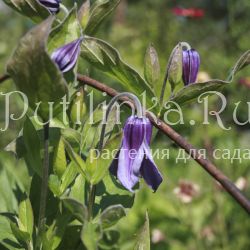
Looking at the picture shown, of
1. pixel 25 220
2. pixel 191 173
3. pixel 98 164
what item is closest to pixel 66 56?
pixel 98 164

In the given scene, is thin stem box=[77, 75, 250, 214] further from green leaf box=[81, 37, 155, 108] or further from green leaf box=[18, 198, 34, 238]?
green leaf box=[18, 198, 34, 238]

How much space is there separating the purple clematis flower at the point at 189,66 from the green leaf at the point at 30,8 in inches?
7.6

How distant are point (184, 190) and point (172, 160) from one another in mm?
671

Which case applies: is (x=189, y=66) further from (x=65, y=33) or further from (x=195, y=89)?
(x=65, y=33)

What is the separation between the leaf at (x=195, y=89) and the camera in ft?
2.14

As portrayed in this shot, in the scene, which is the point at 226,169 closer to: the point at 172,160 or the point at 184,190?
the point at 184,190

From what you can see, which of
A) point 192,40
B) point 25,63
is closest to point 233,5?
point 192,40

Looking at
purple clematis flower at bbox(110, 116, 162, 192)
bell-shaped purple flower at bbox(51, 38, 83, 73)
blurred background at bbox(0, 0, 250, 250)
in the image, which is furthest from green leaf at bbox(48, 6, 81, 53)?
blurred background at bbox(0, 0, 250, 250)

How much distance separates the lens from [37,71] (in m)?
0.55

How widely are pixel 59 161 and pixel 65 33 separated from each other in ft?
0.59

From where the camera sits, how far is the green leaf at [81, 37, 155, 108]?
657 millimetres

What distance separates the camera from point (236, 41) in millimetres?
2730

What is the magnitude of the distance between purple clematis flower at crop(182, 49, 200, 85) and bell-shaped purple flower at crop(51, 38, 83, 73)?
202 mm

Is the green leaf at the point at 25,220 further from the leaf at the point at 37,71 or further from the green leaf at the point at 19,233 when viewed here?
the leaf at the point at 37,71
